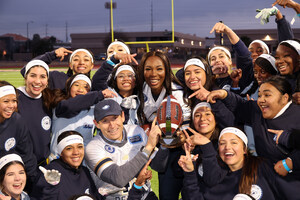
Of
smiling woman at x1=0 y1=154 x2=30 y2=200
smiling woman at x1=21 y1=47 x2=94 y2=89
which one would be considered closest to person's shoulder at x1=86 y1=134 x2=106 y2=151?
smiling woman at x1=0 y1=154 x2=30 y2=200

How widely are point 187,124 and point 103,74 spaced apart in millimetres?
1478

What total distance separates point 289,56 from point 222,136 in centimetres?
139

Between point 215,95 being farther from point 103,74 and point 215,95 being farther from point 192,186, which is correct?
point 103,74

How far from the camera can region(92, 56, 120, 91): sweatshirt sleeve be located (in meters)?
4.88

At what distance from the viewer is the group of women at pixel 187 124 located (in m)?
3.71

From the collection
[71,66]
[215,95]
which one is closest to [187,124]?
[215,95]

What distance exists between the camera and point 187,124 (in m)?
4.32

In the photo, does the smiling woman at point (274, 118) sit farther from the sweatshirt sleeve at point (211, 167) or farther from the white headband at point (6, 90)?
the white headband at point (6, 90)

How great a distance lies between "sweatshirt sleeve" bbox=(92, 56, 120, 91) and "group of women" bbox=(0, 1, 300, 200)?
0.01 meters

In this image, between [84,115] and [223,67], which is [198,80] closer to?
[223,67]

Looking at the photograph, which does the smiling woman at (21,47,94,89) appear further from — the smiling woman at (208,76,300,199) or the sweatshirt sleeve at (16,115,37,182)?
the smiling woman at (208,76,300,199)

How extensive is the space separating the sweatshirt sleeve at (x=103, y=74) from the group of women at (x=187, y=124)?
1 centimetres

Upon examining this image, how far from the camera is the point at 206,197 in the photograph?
12.5 ft

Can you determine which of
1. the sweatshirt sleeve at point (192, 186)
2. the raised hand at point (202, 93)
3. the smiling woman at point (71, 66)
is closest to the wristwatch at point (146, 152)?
the sweatshirt sleeve at point (192, 186)
